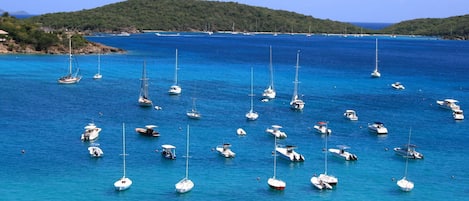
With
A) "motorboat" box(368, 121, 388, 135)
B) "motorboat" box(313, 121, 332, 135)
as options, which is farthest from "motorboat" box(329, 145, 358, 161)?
"motorboat" box(368, 121, 388, 135)

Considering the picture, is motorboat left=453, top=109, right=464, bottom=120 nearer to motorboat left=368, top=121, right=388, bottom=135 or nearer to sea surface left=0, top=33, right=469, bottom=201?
sea surface left=0, top=33, right=469, bottom=201

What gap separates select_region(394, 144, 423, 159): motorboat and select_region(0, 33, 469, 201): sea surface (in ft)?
1.74

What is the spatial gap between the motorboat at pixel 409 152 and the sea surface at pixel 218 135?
0.53 metres

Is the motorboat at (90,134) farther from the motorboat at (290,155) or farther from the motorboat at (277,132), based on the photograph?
the motorboat at (290,155)

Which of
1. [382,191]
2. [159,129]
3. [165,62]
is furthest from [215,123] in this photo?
[165,62]

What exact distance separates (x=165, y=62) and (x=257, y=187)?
253 feet

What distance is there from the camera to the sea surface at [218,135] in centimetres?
3812

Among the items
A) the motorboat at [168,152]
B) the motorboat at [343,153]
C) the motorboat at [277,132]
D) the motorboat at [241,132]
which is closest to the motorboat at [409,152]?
the motorboat at [343,153]

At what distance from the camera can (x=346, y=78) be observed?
95.9 m

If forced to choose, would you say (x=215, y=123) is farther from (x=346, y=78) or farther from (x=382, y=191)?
(x=346, y=78)

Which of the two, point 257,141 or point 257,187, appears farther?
point 257,141

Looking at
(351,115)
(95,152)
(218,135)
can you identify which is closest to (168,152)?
(95,152)

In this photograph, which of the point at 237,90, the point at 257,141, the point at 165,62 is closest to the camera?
the point at 257,141

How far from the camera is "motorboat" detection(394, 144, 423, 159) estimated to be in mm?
46062
